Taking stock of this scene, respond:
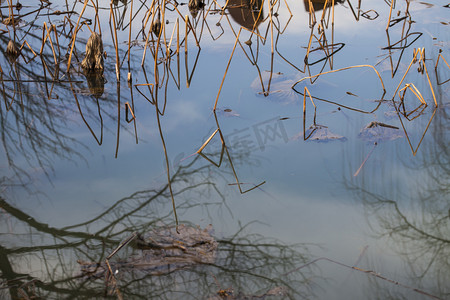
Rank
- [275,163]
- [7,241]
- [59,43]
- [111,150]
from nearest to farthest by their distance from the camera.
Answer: [7,241], [275,163], [111,150], [59,43]

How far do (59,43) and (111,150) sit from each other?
1080 mm

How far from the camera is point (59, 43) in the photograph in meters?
2.55

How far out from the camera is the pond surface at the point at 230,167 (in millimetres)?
1198

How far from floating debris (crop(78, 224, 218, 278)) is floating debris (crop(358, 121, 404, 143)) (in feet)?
2.36

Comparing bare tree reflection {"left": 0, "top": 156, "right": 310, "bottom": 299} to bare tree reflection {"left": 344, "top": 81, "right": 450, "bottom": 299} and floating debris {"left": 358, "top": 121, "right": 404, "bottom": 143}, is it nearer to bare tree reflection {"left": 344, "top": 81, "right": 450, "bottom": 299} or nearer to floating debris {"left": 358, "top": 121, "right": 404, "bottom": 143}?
bare tree reflection {"left": 344, "top": 81, "right": 450, "bottom": 299}

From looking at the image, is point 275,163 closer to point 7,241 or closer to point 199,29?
point 7,241

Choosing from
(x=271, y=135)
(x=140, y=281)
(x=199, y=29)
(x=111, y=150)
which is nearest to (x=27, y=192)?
(x=111, y=150)

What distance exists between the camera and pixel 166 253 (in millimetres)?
1260

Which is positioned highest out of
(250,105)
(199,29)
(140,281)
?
(199,29)

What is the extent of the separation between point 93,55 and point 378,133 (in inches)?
51.6

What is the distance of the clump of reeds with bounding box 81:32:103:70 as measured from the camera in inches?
89.0

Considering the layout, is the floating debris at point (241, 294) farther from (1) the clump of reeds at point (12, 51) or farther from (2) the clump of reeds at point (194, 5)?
(2) the clump of reeds at point (194, 5)

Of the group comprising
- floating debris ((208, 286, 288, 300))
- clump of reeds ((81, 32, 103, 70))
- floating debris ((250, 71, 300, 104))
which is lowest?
floating debris ((208, 286, 288, 300))

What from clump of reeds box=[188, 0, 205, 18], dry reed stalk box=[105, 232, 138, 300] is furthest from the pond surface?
clump of reeds box=[188, 0, 205, 18]
